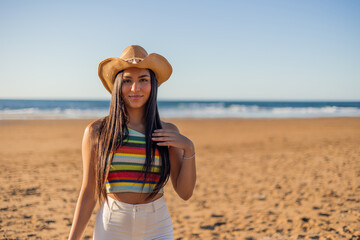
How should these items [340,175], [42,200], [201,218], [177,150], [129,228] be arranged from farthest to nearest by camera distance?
1. [340,175]
2. [42,200]
3. [201,218]
4. [177,150]
5. [129,228]

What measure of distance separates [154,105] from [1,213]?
4.97 m

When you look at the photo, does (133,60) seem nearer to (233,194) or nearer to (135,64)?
(135,64)

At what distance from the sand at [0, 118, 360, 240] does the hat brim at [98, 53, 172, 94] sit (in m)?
3.27

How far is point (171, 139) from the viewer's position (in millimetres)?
1756

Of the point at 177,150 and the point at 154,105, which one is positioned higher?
the point at 154,105

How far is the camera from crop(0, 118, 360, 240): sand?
15.9ft

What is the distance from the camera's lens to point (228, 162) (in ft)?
33.1

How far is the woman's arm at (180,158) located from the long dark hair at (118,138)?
66mm

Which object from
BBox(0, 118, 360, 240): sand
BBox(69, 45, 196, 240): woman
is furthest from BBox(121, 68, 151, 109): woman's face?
BBox(0, 118, 360, 240): sand

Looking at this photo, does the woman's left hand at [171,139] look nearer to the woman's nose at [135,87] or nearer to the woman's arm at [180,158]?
the woman's arm at [180,158]

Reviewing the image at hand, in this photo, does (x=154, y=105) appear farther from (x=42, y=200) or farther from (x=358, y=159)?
(x=358, y=159)

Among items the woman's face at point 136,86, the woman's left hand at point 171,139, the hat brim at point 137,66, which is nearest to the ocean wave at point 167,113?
the hat brim at point 137,66

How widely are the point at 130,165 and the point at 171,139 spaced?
0.89 feet

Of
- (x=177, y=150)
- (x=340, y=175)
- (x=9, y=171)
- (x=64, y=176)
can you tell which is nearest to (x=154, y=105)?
(x=177, y=150)
